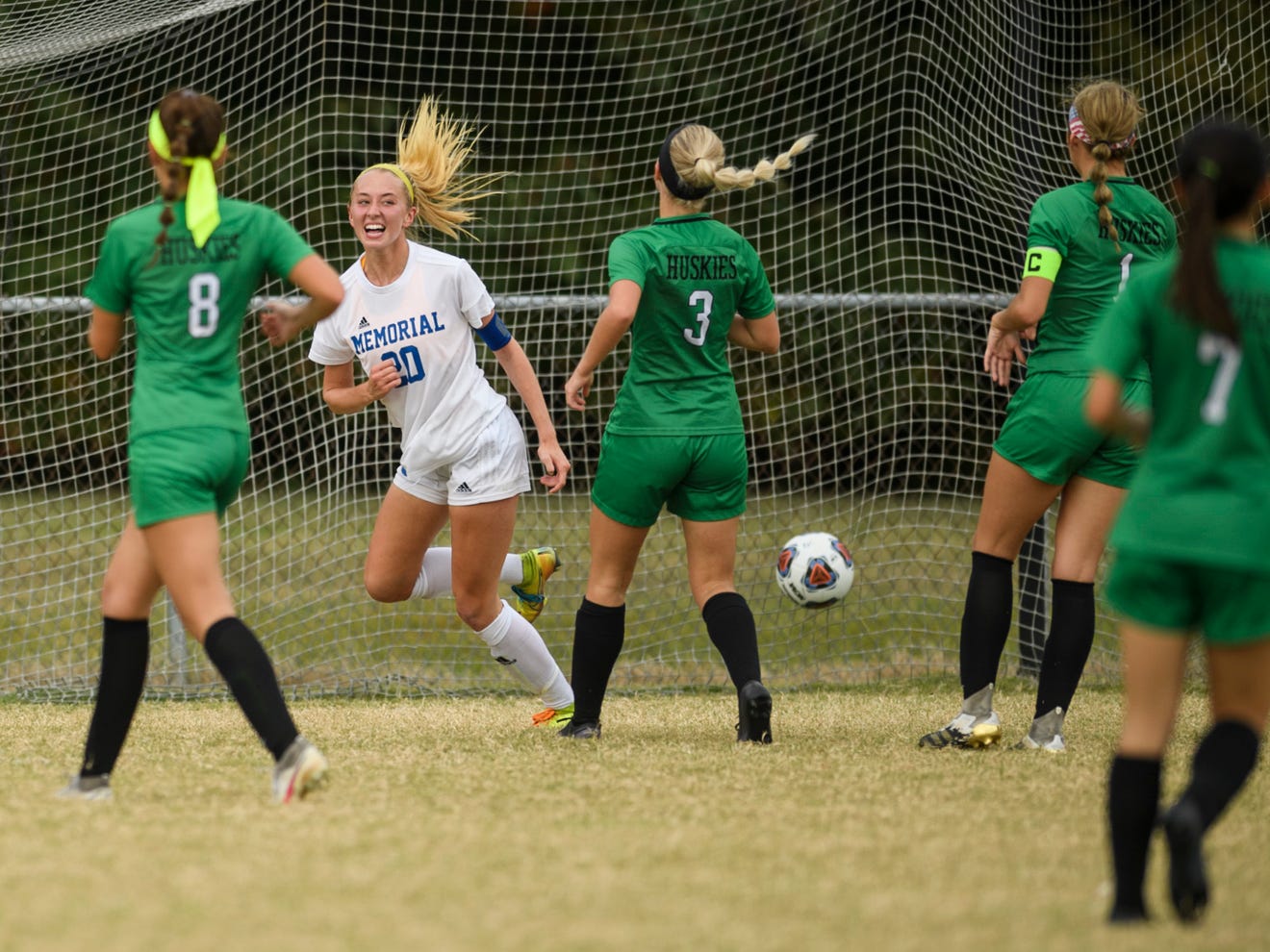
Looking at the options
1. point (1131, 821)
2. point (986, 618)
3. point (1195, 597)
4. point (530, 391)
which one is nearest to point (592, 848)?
point (1131, 821)

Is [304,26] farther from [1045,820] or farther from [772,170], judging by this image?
[1045,820]

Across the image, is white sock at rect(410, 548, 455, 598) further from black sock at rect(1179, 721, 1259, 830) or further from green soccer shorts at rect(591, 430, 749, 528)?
black sock at rect(1179, 721, 1259, 830)

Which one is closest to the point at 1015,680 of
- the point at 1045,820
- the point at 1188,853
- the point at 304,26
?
the point at 1045,820

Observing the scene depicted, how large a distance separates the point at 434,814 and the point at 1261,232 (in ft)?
18.8

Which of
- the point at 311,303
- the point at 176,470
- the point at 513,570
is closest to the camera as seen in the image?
the point at 176,470

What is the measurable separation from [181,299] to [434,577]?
2163 millimetres

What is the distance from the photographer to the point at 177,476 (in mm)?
3900

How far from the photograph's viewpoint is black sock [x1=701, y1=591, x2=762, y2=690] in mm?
5168

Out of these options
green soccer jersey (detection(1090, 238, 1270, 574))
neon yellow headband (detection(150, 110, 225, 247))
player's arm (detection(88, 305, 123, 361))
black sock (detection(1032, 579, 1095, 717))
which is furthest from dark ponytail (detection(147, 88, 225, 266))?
black sock (detection(1032, 579, 1095, 717))

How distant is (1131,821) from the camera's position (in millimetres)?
2990

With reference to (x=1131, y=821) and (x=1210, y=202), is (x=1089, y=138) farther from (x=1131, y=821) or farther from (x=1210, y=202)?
(x=1131, y=821)

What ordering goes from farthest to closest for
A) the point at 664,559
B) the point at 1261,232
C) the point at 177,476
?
the point at 664,559, the point at 1261,232, the point at 177,476

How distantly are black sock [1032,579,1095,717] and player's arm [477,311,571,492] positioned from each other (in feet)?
5.63

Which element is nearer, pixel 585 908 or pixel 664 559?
pixel 585 908
